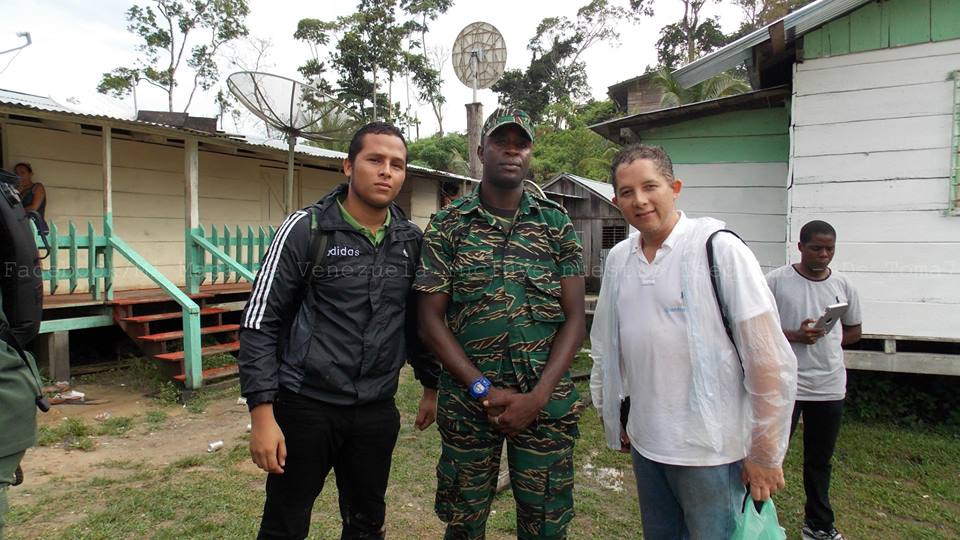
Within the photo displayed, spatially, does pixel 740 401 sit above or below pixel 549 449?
above

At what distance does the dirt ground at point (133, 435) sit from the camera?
3.95m

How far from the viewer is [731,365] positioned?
63.2 inches

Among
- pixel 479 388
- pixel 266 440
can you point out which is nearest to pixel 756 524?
pixel 479 388

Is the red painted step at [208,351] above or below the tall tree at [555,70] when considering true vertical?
below

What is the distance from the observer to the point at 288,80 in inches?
225

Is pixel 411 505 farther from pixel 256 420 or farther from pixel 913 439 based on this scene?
pixel 913 439

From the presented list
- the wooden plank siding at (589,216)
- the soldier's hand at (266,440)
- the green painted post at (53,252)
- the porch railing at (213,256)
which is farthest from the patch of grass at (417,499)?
the wooden plank siding at (589,216)

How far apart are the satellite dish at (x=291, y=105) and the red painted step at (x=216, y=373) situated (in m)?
2.68

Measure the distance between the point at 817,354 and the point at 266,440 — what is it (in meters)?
2.76

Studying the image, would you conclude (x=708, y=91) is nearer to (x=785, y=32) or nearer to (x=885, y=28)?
(x=885, y=28)

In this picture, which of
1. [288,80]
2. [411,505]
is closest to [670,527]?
[411,505]

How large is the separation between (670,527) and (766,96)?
494cm

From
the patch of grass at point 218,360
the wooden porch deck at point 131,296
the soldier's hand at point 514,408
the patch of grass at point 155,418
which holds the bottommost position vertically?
the patch of grass at point 155,418

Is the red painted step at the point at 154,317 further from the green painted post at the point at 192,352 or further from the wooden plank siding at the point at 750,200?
the wooden plank siding at the point at 750,200
